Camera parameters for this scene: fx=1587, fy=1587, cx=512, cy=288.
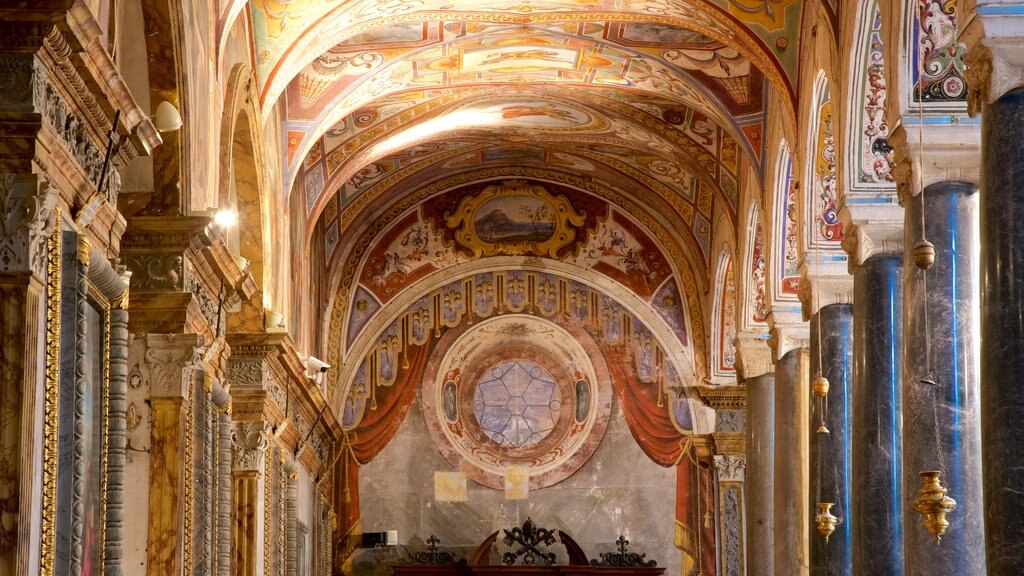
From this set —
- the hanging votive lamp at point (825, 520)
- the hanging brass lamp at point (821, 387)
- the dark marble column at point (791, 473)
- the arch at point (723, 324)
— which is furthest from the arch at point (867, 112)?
the arch at point (723, 324)

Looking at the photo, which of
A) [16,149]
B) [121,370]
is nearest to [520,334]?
[121,370]

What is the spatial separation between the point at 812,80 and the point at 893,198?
203cm

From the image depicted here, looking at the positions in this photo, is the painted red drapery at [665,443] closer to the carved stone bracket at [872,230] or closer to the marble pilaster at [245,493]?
the marble pilaster at [245,493]

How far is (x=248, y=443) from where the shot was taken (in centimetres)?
1468

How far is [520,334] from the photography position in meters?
23.0

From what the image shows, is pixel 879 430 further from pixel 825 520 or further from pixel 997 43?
pixel 997 43

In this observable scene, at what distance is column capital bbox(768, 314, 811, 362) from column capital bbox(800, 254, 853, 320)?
67.4 inches

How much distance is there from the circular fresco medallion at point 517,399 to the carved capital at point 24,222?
15.3 metres

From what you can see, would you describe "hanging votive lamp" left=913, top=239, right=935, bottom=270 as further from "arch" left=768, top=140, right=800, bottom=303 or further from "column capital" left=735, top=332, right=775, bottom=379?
"column capital" left=735, top=332, right=775, bottom=379

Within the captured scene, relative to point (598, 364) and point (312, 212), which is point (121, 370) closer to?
point (312, 212)

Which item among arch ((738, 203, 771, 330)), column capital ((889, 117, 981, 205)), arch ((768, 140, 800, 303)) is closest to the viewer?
column capital ((889, 117, 981, 205))

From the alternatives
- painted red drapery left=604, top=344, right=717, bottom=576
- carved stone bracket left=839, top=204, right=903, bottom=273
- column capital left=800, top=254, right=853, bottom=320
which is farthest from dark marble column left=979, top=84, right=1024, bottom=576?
painted red drapery left=604, top=344, right=717, bottom=576

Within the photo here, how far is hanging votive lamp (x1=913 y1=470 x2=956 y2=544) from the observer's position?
8.36 meters

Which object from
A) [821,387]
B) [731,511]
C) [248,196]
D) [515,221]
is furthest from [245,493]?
[515,221]
